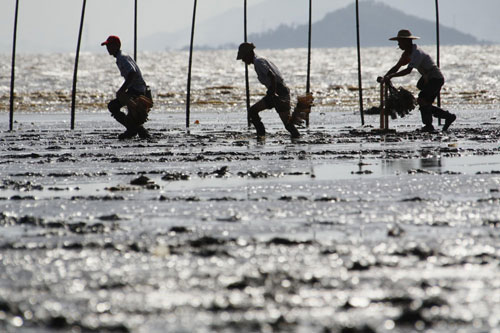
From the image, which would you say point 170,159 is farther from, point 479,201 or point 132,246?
point 132,246

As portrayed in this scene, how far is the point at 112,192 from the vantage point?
8.37 metres

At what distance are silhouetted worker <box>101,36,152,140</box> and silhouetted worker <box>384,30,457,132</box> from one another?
175 inches

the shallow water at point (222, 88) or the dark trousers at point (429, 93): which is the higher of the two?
the shallow water at point (222, 88)

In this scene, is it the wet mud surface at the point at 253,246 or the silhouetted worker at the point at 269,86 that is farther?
the silhouetted worker at the point at 269,86

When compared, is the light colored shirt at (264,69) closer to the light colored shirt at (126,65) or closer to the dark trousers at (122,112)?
the light colored shirt at (126,65)

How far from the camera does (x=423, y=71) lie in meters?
16.5

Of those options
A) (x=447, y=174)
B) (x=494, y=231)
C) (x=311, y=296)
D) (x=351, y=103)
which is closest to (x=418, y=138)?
(x=447, y=174)

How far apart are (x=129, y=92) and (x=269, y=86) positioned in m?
2.76

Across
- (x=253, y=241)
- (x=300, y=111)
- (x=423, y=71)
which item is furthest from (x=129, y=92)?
(x=253, y=241)

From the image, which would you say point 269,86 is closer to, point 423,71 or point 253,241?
point 423,71

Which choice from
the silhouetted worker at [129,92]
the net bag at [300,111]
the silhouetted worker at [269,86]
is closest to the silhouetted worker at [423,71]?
the net bag at [300,111]

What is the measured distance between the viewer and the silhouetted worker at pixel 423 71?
1622 centimetres

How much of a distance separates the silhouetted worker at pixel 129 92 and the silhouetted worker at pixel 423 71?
4.45 meters

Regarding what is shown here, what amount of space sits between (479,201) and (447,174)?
2.20 m
